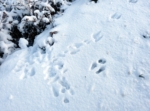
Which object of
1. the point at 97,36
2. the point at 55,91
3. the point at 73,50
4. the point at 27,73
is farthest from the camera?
the point at 97,36

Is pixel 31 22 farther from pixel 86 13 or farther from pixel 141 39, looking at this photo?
pixel 141 39

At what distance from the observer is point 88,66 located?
3236 mm

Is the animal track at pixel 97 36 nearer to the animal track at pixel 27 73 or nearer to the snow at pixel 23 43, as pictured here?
the animal track at pixel 27 73

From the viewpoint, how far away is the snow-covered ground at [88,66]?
2.76m

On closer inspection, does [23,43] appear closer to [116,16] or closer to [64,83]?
[64,83]

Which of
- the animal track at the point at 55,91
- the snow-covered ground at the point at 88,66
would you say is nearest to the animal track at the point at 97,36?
the snow-covered ground at the point at 88,66

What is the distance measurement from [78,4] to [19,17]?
1.63 m

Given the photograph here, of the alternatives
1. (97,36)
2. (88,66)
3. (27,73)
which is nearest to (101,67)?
(88,66)

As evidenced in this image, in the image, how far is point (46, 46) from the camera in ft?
12.9

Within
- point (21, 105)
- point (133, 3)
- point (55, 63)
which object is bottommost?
point (21, 105)

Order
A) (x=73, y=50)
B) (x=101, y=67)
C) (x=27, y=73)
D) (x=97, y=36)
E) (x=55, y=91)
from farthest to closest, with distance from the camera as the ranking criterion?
(x=97, y=36), (x=73, y=50), (x=27, y=73), (x=101, y=67), (x=55, y=91)

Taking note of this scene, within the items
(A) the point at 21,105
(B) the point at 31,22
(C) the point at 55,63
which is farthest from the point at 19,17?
(A) the point at 21,105

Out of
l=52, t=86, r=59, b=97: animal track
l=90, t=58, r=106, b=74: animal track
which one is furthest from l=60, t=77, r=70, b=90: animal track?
l=90, t=58, r=106, b=74: animal track

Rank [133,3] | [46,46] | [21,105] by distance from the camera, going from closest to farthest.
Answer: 1. [21,105]
2. [46,46]
3. [133,3]
